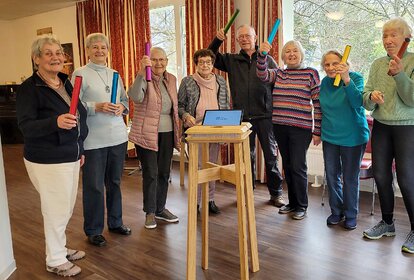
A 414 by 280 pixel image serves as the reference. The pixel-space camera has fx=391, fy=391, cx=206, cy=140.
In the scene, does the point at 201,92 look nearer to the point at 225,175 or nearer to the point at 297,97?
the point at 297,97

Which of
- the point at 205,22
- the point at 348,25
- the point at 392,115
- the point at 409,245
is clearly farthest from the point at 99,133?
the point at 348,25

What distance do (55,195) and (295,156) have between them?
1748 millimetres

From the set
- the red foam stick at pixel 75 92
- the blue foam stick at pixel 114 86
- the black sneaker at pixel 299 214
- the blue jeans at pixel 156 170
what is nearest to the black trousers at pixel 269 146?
the black sneaker at pixel 299 214

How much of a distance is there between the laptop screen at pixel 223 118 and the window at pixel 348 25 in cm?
225

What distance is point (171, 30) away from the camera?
17.7 ft

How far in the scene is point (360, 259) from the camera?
7.79ft

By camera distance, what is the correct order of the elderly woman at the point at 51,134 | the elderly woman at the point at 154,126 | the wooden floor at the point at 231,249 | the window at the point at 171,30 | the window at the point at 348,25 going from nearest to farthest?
the elderly woman at the point at 51,134 → the wooden floor at the point at 231,249 → the elderly woman at the point at 154,126 → the window at the point at 348,25 → the window at the point at 171,30

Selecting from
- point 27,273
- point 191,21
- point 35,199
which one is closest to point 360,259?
point 27,273

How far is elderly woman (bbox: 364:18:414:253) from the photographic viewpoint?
7.66 feet

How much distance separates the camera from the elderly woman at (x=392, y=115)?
2334 mm

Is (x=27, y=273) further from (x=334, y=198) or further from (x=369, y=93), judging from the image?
(x=369, y=93)

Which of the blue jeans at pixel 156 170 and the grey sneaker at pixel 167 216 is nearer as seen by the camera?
the blue jeans at pixel 156 170

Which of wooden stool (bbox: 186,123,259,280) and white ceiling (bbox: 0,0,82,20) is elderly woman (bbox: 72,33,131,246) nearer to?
wooden stool (bbox: 186,123,259,280)

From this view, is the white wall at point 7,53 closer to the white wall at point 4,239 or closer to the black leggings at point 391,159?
the white wall at point 4,239
